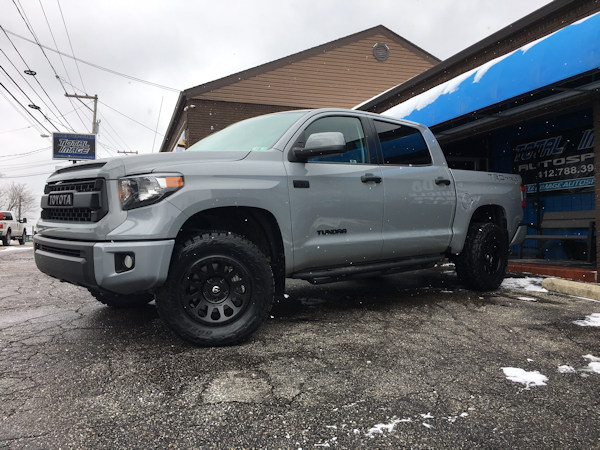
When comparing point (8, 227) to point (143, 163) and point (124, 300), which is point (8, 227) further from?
point (143, 163)

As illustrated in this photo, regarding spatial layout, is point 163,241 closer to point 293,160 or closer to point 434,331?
point 293,160

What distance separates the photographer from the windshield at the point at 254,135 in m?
3.73

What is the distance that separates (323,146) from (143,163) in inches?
54.2

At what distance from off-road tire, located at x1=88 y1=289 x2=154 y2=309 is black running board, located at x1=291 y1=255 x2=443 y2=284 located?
1.70 meters

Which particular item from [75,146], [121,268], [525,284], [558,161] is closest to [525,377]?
[121,268]

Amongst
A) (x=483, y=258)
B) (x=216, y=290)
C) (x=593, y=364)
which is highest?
(x=216, y=290)

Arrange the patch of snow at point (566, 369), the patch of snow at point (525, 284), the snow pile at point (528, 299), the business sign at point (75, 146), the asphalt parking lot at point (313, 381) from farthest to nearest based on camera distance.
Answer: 1. the business sign at point (75, 146)
2. the patch of snow at point (525, 284)
3. the snow pile at point (528, 299)
4. the patch of snow at point (566, 369)
5. the asphalt parking lot at point (313, 381)

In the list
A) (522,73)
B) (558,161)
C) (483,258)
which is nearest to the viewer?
(483,258)

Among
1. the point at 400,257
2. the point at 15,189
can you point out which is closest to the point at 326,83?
the point at 400,257

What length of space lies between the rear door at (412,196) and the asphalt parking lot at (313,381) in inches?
28.3

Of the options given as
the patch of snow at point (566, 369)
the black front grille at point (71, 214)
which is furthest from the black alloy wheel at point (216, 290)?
the patch of snow at point (566, 369)

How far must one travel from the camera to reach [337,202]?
374 centimetres

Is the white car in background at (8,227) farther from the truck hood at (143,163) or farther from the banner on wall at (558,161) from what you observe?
the banner on wall at (558,161)

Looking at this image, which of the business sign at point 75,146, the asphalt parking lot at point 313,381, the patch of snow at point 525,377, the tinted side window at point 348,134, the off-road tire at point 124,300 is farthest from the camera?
the business sign at point 75,146
